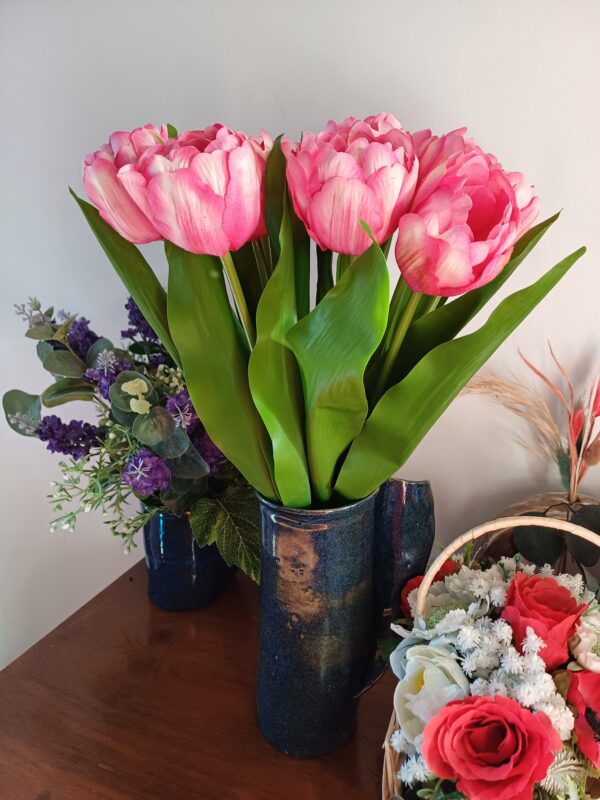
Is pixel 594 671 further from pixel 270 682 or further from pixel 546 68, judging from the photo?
pixel 546 68

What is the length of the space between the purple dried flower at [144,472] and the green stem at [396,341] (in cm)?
23

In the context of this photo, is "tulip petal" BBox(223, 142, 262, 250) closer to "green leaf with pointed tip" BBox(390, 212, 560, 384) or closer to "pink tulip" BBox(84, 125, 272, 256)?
"pink tulip" BBox(84, 125, 272, 256)

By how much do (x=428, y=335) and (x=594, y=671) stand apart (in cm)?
27

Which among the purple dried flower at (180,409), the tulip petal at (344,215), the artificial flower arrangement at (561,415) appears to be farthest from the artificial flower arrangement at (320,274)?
the artificial flower arrangement at (561,415)

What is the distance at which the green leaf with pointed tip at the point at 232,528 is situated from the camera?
0.67 metres

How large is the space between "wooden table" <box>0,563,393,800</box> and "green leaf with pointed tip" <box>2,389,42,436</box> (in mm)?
251

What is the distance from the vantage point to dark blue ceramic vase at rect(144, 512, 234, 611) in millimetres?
A: 747

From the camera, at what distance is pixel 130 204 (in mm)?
424

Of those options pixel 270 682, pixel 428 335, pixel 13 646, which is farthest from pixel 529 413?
pixel 13 646

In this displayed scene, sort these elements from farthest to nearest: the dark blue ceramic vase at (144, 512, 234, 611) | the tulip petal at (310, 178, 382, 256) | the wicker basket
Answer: the dark blue ceramic vase at (144, 512, 234, 611) < the wicker basket < the tulip petal at (310, 178, 382, 256)

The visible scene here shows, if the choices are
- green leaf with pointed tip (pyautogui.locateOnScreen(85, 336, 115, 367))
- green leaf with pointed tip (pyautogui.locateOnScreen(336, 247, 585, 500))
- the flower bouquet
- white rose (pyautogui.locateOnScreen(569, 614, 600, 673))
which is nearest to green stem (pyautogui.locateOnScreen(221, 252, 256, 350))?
the flower bouquet

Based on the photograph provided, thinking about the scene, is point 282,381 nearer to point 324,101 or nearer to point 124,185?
point 124,185

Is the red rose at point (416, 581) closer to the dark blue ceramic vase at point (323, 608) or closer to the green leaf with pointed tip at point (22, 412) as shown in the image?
the dark blue ceramic vase at point (323, 608)

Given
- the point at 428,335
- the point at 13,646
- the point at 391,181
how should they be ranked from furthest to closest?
the point at 13,646
the point at 428,335
the point at 391,181
